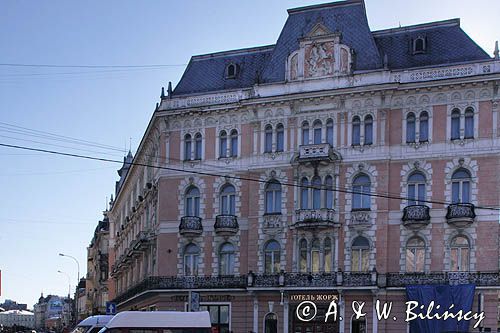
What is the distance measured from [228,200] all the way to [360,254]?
918cm

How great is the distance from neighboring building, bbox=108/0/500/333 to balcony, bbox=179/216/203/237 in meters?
0.14

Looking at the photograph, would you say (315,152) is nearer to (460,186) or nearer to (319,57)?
(319,57)

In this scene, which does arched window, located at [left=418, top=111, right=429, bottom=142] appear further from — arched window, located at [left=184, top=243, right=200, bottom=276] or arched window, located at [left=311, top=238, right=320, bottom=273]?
arched window, located at [left=184, top=243, right=200, bottom=276]

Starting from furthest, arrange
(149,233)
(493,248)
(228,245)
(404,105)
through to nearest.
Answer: (149,233) → (228,245) → (404,105) → (493,248)

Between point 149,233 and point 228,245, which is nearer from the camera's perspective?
point 228,245

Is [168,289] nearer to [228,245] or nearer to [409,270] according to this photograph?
[228,245]

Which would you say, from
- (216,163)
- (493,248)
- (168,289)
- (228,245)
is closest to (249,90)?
(216,163)

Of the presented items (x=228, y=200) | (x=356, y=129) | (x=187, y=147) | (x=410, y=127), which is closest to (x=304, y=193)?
(x=356, y=129)

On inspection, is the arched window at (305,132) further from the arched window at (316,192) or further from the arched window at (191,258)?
the arched window at (191,258)

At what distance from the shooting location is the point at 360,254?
5175 centimetres

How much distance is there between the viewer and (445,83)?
1970 inches

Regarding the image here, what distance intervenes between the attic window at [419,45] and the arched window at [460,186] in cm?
775

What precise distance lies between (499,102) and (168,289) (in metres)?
22.4

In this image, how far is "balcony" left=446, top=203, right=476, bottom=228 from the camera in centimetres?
4888
